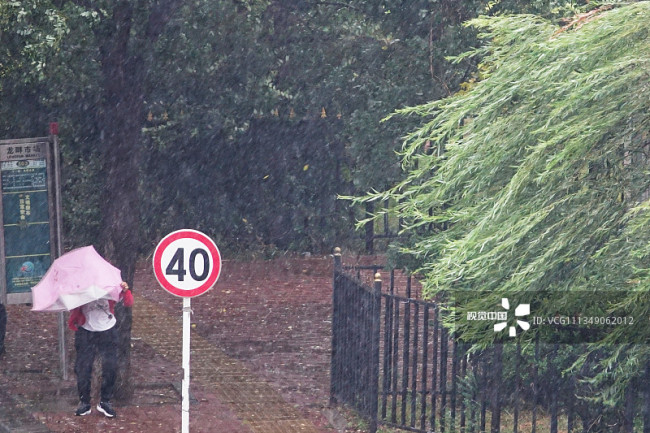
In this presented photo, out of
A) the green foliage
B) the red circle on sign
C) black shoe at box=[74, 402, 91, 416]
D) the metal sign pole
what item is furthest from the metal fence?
black shoe at box=[74, 402, 91, 416]

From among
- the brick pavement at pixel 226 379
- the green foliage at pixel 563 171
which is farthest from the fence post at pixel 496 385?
the brick pavement at pixel 226 379

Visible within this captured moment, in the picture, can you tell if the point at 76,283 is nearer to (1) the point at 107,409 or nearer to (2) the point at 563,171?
(1) the point at 107,409

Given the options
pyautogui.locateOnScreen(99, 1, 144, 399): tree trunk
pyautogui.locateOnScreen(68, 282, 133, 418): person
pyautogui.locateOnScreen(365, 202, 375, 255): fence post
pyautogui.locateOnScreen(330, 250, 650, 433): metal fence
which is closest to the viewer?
pyautogui.locateOnScreen(330, 250, 650, 433): metal fence

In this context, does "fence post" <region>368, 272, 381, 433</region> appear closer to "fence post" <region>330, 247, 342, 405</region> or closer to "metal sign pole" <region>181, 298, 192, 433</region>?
"fence post" <region>330, 247, 342, 405</region>

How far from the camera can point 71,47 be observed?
33.9 ft

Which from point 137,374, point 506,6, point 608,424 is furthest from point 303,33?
point 608,424

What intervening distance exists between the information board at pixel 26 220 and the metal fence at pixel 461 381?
343cm

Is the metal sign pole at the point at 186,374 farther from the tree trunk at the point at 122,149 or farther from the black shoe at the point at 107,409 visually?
the tree trunk at the point at 122,149

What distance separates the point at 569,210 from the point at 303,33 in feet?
30.6

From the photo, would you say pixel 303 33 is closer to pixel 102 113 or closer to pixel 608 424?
pixel 102 113

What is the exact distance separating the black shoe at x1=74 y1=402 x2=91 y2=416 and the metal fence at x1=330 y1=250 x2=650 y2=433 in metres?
2.60

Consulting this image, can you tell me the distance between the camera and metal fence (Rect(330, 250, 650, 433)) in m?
6.87

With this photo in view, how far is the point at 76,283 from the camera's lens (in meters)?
9.16

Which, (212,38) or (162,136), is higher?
(212,38)
